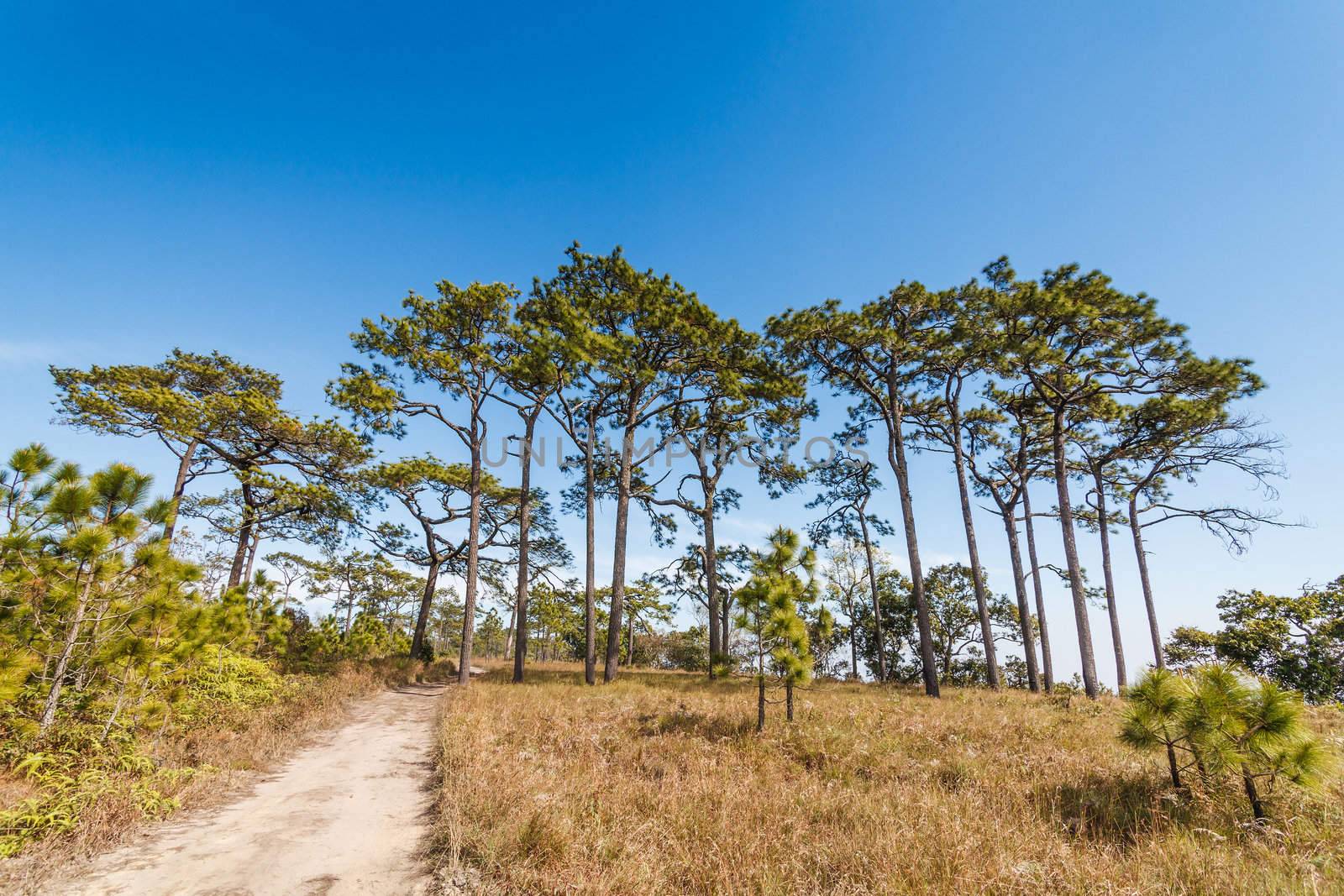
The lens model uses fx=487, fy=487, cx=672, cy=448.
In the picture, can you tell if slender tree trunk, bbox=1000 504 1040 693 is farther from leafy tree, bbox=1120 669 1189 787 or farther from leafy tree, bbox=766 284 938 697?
leafy tree, bbox=1120 669 1189 787

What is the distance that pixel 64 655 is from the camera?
5.75 meters

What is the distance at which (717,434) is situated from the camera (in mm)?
21688

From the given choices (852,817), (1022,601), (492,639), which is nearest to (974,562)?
(1022,601)

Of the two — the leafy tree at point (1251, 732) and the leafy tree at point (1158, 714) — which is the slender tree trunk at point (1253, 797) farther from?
the leafy tree at point (1158, 714)

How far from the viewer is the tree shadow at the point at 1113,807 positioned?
452 cm

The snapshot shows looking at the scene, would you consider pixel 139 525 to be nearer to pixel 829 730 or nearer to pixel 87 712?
pixel 87 712

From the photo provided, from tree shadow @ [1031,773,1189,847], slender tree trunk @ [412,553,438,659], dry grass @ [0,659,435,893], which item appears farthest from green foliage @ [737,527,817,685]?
slender tree trunk @ [412,553,438,659]

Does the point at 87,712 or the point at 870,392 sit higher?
the point at 870,392

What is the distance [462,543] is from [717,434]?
1346cm

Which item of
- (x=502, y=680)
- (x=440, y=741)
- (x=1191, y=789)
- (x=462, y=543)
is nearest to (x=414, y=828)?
(x=440, y=741)

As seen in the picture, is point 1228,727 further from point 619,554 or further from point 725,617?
point 725,617

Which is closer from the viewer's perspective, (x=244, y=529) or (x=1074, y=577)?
(x=1074, y=577)

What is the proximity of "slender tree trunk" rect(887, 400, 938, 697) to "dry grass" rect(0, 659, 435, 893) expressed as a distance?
16.0 metres

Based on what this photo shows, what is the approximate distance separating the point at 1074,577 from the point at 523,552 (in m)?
19.3
